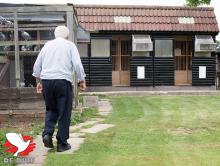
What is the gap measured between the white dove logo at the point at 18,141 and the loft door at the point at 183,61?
16.5 metres

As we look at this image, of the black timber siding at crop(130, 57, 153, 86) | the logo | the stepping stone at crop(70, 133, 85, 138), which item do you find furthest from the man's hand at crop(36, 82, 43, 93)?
the black timber siding at crop(130, 57, 153, 86)

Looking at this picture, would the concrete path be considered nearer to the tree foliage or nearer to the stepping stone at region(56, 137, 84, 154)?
the stepping stone at region(56, 137, 84, 154)

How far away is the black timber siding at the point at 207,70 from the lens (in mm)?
21469

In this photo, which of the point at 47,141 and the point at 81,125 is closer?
the point at 47,141

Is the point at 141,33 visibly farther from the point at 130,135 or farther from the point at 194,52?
the point at 130,135

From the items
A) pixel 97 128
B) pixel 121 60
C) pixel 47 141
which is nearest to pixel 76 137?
pixel 97 128

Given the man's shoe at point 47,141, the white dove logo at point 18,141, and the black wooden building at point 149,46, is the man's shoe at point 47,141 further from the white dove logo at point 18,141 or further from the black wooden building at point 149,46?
the black wooden building at point 149,46

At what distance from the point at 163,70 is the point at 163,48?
0.94 metres

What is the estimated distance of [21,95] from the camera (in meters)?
9.94

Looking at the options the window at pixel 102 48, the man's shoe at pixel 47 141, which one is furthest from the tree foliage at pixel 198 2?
the man's shoe at pixel 47 141

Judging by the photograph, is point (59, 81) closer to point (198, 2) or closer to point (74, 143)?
point (74, 143)

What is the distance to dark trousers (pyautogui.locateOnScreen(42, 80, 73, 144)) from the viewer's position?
6336mm

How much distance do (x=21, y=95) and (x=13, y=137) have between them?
4534mm

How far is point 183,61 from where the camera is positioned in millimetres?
21812
